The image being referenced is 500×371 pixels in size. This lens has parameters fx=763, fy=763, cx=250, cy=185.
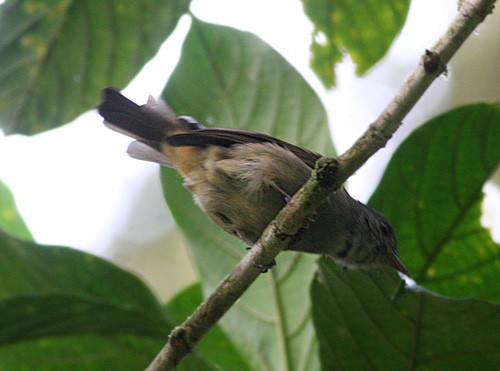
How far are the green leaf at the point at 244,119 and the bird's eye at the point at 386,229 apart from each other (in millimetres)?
330

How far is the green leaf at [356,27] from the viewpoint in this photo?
3.25 metres

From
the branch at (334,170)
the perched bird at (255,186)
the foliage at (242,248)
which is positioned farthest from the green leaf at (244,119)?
the branch at (334,170)

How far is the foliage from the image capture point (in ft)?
8.04

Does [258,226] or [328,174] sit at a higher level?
[328,174]

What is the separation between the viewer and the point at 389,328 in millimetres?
2436

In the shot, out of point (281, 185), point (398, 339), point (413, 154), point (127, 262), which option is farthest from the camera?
point (127, 262)

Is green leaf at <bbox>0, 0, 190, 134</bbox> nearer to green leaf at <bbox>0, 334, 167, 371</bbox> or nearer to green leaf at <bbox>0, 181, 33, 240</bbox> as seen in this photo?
green leaf at <bbox>0, 181, 33, 240</bbox>

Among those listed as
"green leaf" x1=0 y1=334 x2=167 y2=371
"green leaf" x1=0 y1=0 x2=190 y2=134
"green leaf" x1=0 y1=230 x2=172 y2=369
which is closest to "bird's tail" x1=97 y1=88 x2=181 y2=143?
"green leaf" x1=0 y1=0 x2=190 y2=134

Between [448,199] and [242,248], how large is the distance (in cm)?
83

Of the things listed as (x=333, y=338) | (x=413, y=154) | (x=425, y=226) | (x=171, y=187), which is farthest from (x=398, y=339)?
(x=171, y=187)

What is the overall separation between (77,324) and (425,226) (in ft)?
4.16

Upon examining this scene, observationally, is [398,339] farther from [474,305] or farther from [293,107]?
[293,107]

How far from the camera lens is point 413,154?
2.71 metres

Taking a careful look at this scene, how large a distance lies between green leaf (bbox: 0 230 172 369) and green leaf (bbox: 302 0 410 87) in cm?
137
